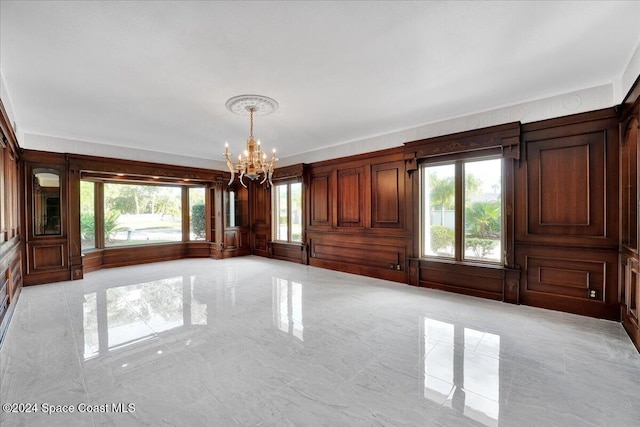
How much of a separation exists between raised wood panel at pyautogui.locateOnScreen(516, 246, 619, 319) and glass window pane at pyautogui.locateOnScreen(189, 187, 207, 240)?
791 cm

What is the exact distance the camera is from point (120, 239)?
759 centimetres

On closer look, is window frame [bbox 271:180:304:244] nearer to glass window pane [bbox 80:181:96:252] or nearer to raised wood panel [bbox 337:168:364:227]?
raised wood panel [bbox 337:168:364:227]

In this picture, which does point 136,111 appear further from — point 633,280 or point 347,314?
point 633,280

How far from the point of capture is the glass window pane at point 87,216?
6758 millimetres

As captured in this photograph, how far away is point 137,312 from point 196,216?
17.2 ft

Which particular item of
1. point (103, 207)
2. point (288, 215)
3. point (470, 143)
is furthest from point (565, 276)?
point (103, 207)

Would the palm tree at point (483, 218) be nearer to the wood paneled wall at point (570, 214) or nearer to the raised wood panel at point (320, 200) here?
the wood paneled wall at point (570, 214)

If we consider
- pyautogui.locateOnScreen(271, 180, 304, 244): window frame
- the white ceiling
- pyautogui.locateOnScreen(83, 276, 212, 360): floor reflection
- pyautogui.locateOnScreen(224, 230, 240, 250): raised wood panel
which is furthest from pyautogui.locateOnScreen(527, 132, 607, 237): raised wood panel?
pyautogui.locateOnScreen(224, 230, 240, 250): raised wood panel

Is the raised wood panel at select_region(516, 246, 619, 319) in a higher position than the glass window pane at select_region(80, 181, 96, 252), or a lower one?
lower

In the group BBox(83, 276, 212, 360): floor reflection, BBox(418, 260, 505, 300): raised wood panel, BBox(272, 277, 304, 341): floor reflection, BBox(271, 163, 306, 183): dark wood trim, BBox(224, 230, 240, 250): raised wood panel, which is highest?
BBox(271, 163, 306, 183): dark wood trim

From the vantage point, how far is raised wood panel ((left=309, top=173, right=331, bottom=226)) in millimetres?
6852

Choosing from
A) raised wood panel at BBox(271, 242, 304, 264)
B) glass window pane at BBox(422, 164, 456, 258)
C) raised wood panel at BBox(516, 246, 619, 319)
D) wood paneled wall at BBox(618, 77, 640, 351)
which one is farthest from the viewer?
raised wood panel at BBox(271, 242, 304, 264)

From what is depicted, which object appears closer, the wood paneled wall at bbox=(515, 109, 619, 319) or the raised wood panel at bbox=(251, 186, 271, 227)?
the wood paneled wall at bbox=(515, 109, 619, 319)

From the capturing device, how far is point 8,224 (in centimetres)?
413
